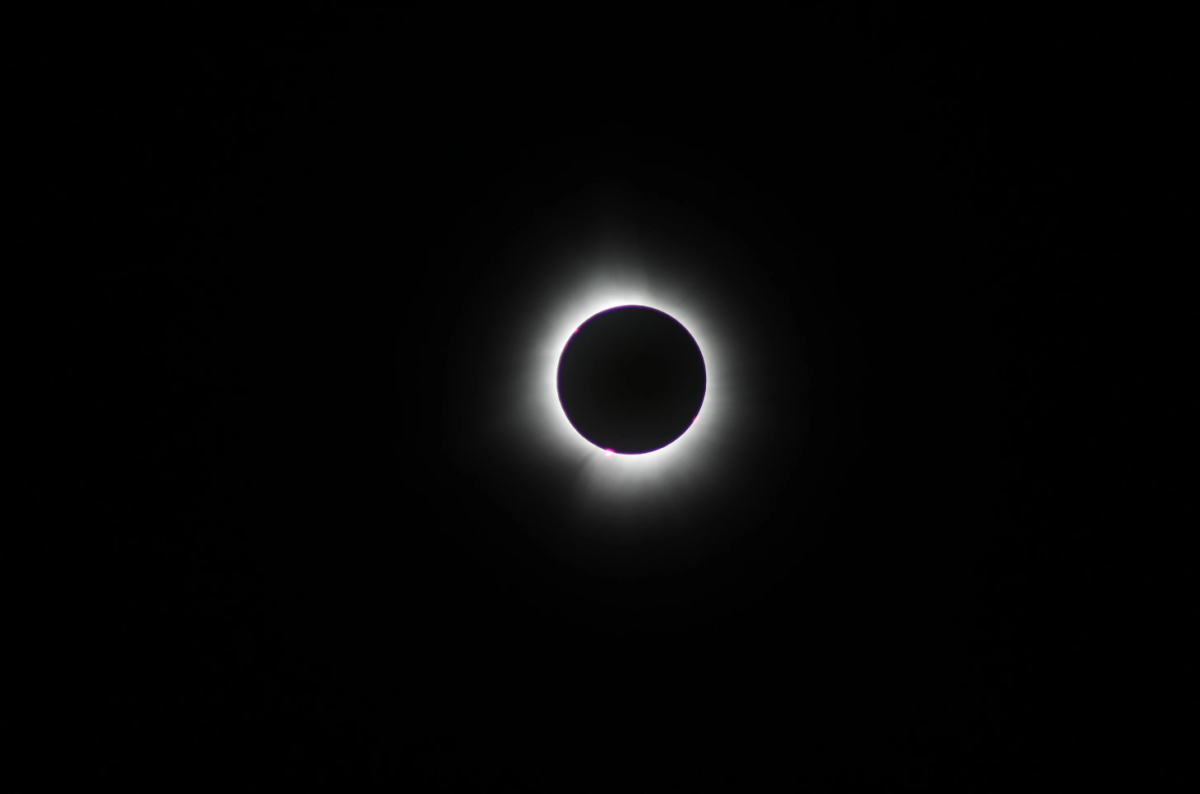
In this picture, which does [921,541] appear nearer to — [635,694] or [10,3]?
[635,694]

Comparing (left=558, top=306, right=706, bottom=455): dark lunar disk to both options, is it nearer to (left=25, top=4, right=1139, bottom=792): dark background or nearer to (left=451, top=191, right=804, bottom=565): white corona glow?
(left=451, top=191, right=804, bottom=565): white corona glow

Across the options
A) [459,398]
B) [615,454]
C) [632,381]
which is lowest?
[615,454]

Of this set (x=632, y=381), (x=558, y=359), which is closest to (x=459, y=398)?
(x=558, y=359)

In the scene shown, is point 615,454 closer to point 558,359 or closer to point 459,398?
point 558,359

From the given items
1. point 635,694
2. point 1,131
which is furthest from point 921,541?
point 1,131

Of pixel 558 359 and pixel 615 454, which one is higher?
pixel 558 359

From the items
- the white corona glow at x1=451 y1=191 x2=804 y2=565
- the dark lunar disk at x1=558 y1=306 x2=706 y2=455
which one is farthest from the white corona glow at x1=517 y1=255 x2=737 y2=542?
the dark lunar disk at x1=558 y1=306 x2=706 y2=455
